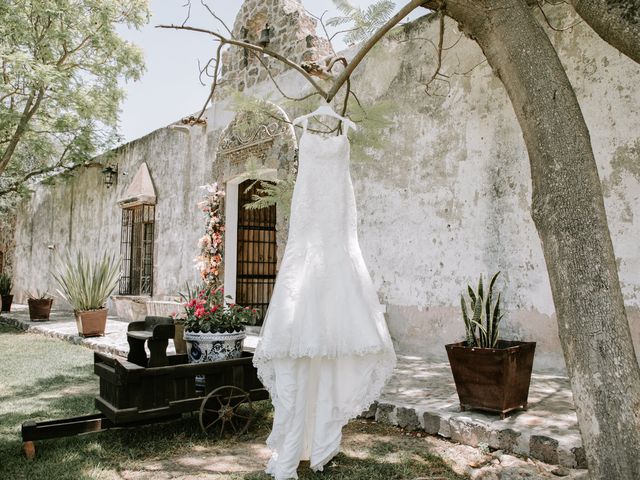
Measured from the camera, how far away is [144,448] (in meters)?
3.07

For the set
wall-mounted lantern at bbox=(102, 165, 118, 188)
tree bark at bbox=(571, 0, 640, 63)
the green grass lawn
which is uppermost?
wall-mounted lantern at bbox=(102, 165, 118, 188)

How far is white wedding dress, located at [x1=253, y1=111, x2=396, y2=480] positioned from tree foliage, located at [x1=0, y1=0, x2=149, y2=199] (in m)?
8.42

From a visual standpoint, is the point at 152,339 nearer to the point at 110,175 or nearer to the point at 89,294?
the point at 89,294

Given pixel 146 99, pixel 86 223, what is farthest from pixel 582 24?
pixel 86 223

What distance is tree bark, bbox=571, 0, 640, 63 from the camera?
2004 mm

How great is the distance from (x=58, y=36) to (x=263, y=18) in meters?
4.48

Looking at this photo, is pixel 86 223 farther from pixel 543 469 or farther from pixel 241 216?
pixel 543 469

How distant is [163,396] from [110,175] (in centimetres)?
973

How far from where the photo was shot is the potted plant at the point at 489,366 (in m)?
3.17

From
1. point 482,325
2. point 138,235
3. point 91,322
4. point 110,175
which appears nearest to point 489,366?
point 482,325

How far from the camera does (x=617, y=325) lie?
191cm

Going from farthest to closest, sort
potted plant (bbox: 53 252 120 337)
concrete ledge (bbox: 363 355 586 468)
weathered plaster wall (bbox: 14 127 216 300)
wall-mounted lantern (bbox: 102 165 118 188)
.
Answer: wall-mounted lantern (bbox: 102 165 118 188)
weathered plaster wall (bbox: 14 127 216 300)
potted plant (bbox: 53 252 120 337)
concrete ledge (bbox: 363 355 586 468)

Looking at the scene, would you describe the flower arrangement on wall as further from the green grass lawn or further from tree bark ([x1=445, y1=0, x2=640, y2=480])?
tree bark ([x1=445, y1=0, x2=640, y2=480])

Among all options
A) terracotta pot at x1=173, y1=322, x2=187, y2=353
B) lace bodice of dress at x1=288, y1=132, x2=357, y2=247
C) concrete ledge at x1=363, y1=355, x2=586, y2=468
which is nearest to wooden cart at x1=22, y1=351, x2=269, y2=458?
terracotta pot at x1=173, y1=322, x2=187, y2=353
